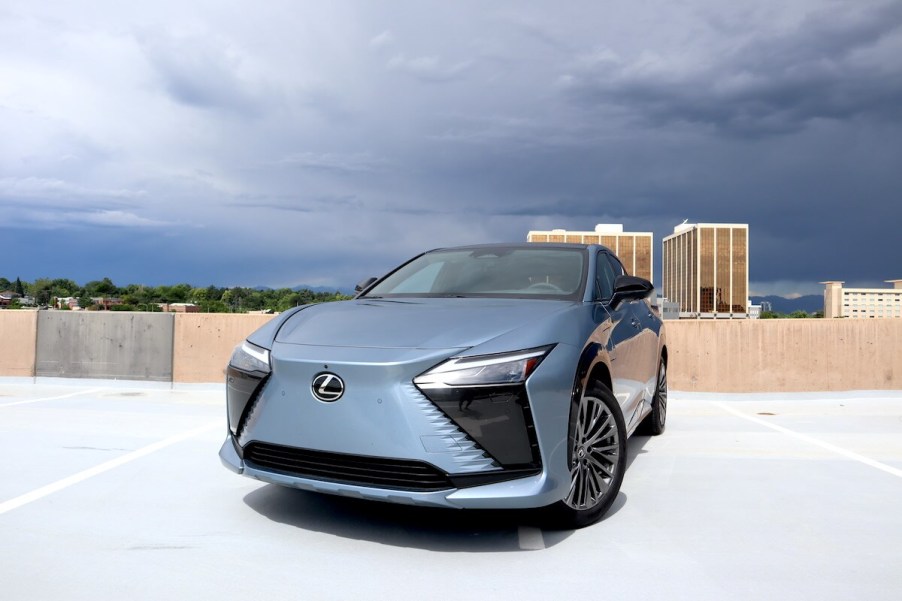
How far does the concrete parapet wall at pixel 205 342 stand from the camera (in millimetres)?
10789

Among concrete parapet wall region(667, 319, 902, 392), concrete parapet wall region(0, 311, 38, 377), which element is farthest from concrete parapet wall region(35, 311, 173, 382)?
concrete parapet wall region(667, 319, 902, 392)

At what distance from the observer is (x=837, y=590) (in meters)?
3.19

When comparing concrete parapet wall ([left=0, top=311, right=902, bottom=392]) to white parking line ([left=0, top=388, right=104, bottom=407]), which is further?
concrete parapet wall ([left=0, top=311, right=902, bottom=392])

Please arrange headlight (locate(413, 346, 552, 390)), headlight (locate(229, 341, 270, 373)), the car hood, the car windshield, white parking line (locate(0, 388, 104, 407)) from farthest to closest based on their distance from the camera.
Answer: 1. white parking line (locate(0, 388, 104, 407))
2. the car windshield
3. headlight (locate(229, 341, 270, 373))
4. the car hood
5. headlight (locate(413, 346, 552, 390))

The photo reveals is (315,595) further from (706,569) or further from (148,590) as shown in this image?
(706,569)

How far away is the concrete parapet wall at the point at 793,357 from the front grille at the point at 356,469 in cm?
762

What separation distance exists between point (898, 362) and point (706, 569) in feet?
27.6

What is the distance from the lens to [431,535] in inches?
152

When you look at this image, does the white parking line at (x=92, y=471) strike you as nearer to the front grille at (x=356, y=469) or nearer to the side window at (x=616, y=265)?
the front grille at (x=356, y=469)

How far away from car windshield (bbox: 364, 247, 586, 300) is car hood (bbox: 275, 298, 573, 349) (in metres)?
0.38

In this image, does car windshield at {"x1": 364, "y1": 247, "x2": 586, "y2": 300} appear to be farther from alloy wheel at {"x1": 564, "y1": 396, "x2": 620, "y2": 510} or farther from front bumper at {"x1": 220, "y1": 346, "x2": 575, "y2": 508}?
front bumper at {"x1": 220, "y1": 346, "x2": 575, "y2": 508}

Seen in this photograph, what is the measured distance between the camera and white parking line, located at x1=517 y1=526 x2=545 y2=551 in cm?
371

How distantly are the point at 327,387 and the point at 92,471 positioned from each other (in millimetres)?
2783

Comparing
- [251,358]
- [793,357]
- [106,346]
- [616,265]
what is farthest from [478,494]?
[106,346]
